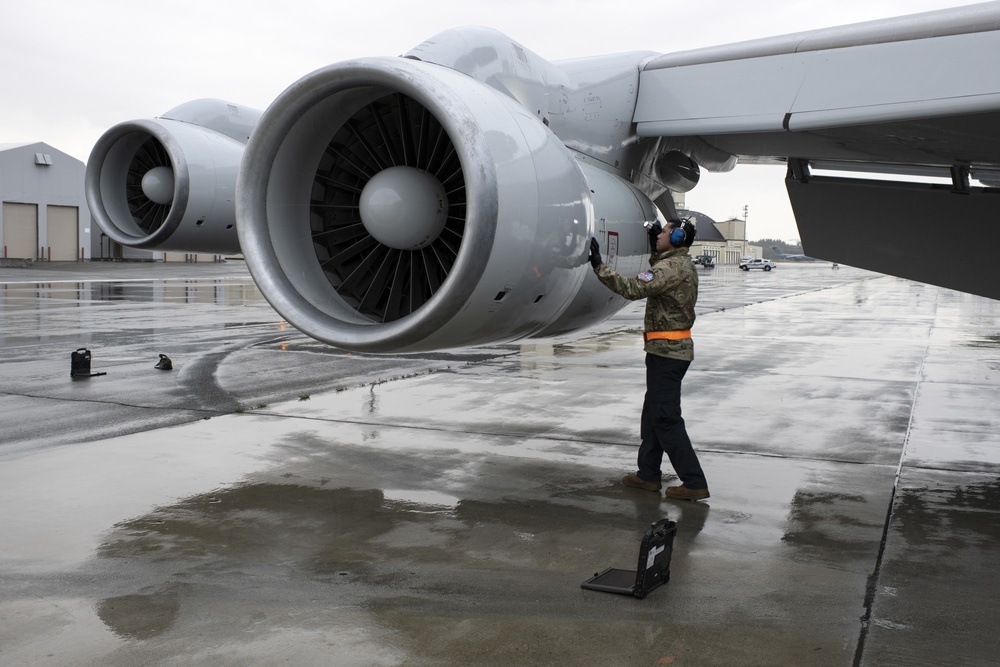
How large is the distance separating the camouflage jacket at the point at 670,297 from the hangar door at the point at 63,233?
45.0 meters

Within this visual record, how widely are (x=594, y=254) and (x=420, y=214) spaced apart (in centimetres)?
99

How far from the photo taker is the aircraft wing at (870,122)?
4355 mm

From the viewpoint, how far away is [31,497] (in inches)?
221

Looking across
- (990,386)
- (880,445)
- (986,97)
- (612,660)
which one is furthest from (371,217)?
(990,386)

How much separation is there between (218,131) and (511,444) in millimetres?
3930

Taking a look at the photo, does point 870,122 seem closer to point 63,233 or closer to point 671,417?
point 671,417

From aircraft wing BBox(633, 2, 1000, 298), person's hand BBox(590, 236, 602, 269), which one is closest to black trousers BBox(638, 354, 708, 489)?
person's hand BBox(590, 236, 602, 269)

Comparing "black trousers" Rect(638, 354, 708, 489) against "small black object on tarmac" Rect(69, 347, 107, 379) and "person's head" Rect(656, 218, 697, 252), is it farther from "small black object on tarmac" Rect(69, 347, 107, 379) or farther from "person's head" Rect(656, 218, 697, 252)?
"small black object on tarmac" Rect(69, 347, 107, 379)

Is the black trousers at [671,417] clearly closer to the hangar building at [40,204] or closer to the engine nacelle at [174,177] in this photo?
the engine nacelle at [174,177]

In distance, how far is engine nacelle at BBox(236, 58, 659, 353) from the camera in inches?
173

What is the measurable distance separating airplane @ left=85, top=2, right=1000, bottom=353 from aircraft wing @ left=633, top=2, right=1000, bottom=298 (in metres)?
0.01

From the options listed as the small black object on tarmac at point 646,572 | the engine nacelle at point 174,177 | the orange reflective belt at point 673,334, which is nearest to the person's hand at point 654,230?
the orange reflective belt at point 673,334

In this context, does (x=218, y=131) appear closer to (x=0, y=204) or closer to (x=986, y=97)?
(x=986, y=97)

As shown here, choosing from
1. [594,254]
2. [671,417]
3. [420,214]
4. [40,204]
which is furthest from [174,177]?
[40,204]
